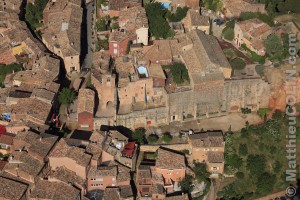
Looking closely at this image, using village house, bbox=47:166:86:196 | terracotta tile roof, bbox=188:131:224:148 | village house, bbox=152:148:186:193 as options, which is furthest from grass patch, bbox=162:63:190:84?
village house, bbox=47:166:86:196

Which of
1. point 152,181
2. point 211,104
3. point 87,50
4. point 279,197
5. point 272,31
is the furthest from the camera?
point 87,50

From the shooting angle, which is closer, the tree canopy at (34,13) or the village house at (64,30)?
the village house at (64,30)

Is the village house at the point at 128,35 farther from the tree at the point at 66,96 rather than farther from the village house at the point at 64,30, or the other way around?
the tree at the point at 66,96

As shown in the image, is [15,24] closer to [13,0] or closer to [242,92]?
[13,0]

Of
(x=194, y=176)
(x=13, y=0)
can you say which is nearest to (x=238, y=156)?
(x=194, y=176)

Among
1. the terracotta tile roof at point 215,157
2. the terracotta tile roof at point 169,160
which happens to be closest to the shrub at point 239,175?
the terracotta tile roof at point 215,157
